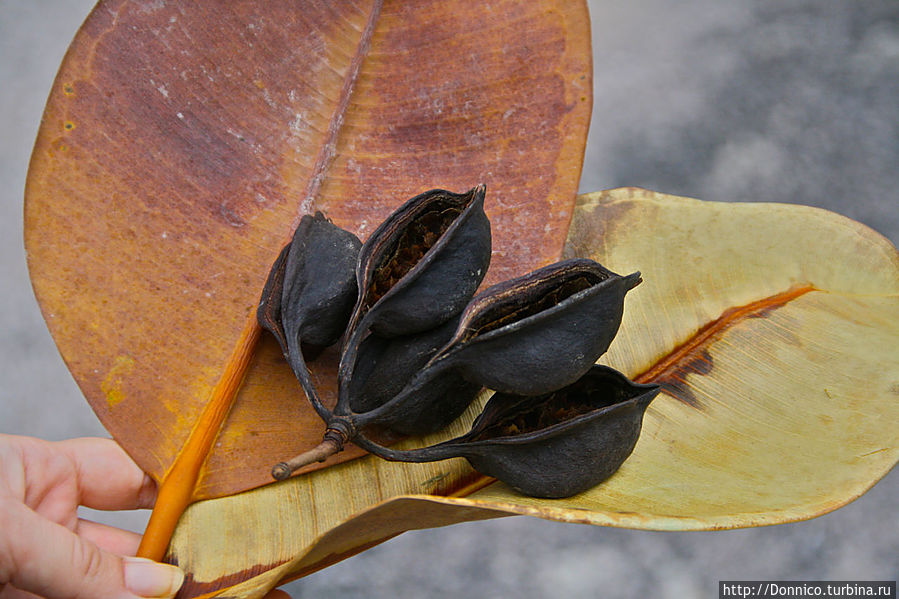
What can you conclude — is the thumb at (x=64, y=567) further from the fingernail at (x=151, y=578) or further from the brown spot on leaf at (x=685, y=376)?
the brown spot on leaf at (x=685, y=376)

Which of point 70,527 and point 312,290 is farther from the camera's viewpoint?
point 70,527

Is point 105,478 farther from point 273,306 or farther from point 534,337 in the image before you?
point 534,337

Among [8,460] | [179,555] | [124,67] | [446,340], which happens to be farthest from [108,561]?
[124,67]

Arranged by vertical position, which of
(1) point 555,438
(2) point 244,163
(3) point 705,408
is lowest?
(1) point 555,438

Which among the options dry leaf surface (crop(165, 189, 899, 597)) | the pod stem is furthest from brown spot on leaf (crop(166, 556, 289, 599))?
the pod stem

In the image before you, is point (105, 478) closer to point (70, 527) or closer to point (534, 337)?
point (70, 527)

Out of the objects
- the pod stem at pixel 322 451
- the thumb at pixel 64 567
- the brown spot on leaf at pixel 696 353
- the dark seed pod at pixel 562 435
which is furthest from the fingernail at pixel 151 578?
the brown spot on leaf at pixel 696 353

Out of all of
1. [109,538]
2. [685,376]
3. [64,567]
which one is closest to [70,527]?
[109,538]

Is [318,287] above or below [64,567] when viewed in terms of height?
above
